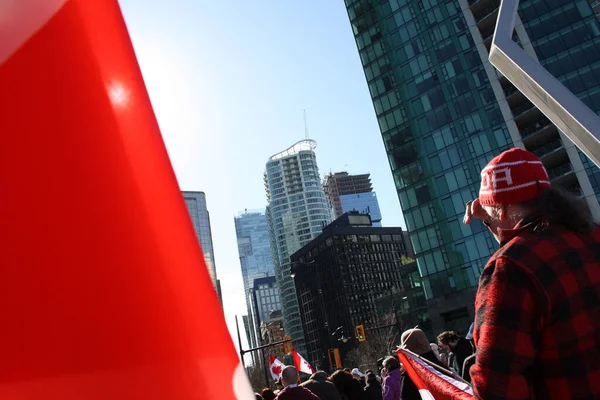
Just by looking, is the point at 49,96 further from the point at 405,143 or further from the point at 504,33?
the point at 405,143

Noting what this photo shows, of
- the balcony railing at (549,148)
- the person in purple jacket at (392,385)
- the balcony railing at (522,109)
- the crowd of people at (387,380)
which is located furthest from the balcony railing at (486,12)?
the person in purple jacket at (392,385)

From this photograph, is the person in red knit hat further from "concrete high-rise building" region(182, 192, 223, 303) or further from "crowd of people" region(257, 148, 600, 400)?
"concrete high-rise building" region(182, 192, 223, 303)

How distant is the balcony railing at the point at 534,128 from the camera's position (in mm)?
49531

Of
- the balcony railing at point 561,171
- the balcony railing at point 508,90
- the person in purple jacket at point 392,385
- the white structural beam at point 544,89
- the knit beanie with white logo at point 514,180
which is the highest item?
the balcony railing at point 508,90

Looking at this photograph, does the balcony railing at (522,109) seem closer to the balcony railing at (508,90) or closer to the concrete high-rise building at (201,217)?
the balcony railing at (508,90)

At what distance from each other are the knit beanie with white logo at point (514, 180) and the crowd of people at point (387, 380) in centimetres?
166

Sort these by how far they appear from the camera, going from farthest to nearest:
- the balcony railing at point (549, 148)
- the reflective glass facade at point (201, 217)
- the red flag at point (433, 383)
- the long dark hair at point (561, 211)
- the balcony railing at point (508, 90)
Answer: the reflective glass facade at point (201, 217) < the balcony railing at point (508, 90) < the balcony railing at point (549, 148) < the red flag at point (433, 383) < the long dark hair at point (561, 211)

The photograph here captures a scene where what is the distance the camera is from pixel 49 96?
3.61 ft

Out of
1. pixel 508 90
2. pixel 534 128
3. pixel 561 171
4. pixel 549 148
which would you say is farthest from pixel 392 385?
pixel 508 90

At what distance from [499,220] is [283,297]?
173256 mm

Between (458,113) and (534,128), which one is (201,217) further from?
(534,128)

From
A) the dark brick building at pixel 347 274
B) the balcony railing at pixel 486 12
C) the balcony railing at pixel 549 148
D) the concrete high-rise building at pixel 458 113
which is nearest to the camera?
the concrete high-rise building at pixel 458 113

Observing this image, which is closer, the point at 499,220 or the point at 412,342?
the point at 499,220

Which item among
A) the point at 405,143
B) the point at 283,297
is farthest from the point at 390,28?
the point at 283,297
